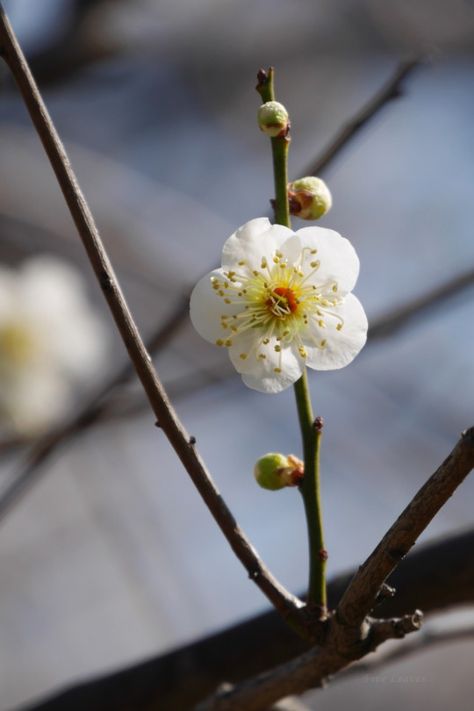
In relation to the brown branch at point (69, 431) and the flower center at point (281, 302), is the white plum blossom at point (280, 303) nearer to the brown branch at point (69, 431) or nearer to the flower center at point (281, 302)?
the flower center at point (281, 302)

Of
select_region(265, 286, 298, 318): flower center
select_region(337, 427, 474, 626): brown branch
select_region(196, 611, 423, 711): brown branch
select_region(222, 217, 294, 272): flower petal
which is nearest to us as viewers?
select_region(337, 427, 474, 626): brown branch

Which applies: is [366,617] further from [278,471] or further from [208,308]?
[208,308]

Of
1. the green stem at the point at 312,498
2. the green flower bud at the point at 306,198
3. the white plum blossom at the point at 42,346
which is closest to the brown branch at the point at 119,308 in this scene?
the green stem at the point at 312,498

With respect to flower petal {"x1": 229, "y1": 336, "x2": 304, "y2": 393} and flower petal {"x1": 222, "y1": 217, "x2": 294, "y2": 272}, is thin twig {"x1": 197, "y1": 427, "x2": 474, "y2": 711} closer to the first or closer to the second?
flower petal {"x1": 229, "y1": 336, "x2": 304, "y2": 393}

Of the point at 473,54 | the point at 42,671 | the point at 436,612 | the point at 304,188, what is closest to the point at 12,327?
the point at 436,612

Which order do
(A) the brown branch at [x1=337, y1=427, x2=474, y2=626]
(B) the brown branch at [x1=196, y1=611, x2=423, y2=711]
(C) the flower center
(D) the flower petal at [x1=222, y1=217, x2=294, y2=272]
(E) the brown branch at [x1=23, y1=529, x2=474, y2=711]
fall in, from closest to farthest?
(A) the brown branch at [x1=337, y1=427, x2=474, y2=626]
(B) the brown branch at [x1=196, y1=611, x2=423, y2=711]
(D) the flower petal at [x1=222, y1=217, x2=294, y2=272]
(C) the flower center
(E) the brown branch at [x1=23, y1=529, x2=474, y2=711]

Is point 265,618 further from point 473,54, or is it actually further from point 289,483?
point 473,54

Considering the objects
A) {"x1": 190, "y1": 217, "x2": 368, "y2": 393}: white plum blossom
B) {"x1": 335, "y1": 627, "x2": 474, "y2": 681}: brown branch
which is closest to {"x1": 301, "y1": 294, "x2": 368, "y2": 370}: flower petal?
{"x1": 190, "y1": 217, "x2": 368, "y2": 393}: white plum blossom
